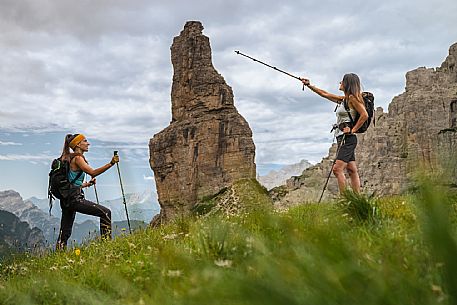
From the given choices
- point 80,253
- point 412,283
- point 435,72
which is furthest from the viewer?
point 435,72

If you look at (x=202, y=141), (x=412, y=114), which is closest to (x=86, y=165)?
(x=202, y=141)

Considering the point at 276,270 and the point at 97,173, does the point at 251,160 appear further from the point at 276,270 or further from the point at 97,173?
the point at 276,270

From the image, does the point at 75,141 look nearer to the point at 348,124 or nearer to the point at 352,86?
the point at 348,124

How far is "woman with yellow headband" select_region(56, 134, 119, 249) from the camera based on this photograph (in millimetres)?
11891

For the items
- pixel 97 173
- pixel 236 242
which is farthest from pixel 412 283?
pixel 97 173

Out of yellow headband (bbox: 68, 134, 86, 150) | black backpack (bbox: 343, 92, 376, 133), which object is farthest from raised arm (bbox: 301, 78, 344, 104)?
yellow headband (bbox: 68, 134, 86, 150)

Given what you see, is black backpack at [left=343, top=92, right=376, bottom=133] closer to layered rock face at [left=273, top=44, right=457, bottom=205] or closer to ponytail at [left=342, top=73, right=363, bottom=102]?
ponytail at [left=342, top=73, right=363, bottom=102]

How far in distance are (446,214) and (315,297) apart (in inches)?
19.9

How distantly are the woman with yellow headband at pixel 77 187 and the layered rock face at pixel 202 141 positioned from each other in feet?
426

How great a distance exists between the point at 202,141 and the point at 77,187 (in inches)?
5266

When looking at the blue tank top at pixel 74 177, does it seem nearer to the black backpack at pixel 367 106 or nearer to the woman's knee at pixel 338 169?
the woman's knee at pixel 338 169

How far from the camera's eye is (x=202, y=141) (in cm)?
14562

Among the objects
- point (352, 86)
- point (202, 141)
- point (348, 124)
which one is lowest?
point (348, 124)

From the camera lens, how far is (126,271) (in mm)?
5684
